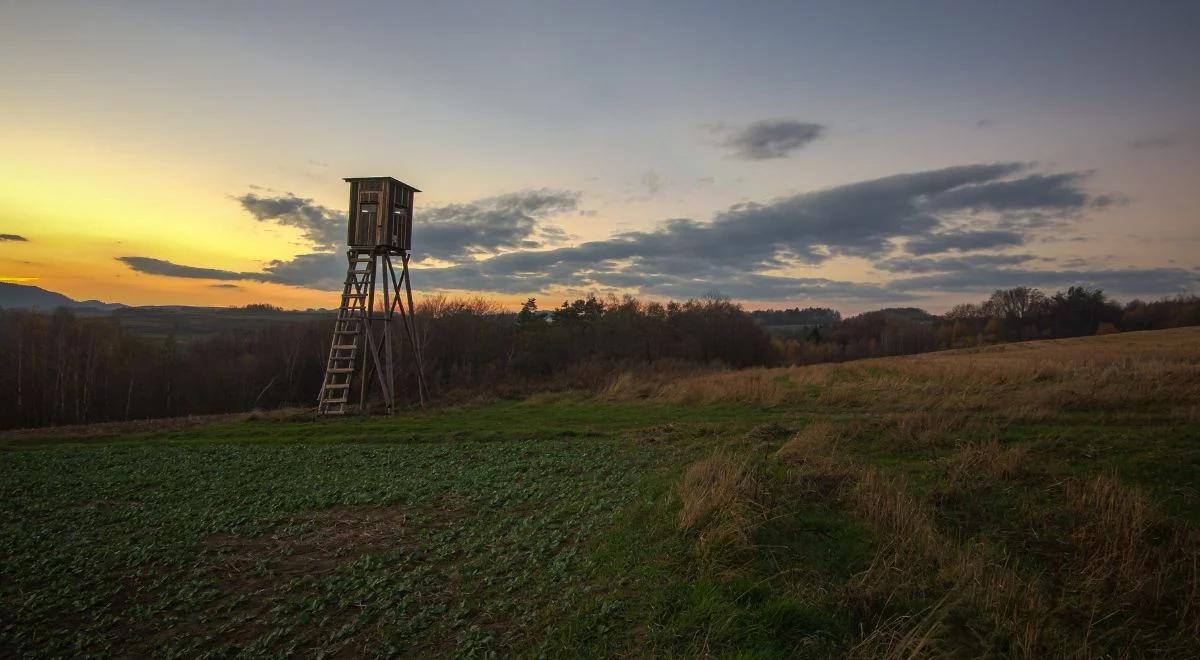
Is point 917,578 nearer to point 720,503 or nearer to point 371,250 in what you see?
point 720,503

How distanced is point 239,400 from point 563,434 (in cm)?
3915

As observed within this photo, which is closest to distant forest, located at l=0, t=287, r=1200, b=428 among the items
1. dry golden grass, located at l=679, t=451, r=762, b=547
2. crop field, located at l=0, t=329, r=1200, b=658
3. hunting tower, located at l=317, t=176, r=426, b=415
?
hunting tower, located at l=317, t=176, r=426, b=415

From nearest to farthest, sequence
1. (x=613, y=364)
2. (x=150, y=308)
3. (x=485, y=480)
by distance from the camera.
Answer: (x=485, y=480)
(x=613, y=364)
(x=150, y=308)

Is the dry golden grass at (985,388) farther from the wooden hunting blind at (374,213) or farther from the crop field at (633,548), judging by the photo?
the wooden hunting blind at (374,213)

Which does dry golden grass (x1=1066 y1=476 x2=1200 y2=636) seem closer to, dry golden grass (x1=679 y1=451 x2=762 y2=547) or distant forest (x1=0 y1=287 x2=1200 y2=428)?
dry golden grass (x1=679 y1=451 x2=762 y2=547)

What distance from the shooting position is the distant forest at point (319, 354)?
3803 cm

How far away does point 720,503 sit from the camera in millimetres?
6957

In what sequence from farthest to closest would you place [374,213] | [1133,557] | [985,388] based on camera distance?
[374,213], [985,388], [1133,557]

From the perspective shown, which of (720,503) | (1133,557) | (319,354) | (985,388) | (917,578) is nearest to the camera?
(917,578)

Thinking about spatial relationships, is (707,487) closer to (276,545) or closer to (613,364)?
(276,545)

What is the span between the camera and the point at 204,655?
16.2ft

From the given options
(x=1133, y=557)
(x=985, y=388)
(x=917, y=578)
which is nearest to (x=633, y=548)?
(x=917, y=578)

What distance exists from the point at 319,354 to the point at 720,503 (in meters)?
45.9

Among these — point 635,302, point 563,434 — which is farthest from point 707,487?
point 635,302
